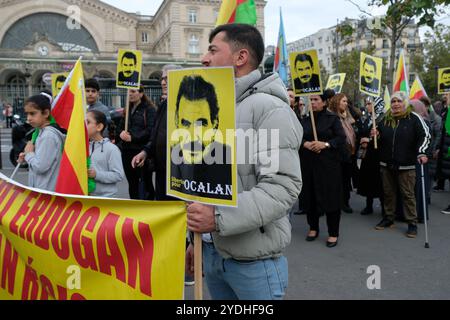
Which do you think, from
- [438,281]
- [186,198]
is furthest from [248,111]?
[438,281]

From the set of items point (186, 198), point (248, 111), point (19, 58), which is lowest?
point (186, 198)

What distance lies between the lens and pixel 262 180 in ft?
6.34

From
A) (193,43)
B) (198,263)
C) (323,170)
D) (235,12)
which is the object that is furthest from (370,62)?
(193,43)

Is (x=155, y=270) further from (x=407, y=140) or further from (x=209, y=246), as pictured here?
(x=407, y=140)

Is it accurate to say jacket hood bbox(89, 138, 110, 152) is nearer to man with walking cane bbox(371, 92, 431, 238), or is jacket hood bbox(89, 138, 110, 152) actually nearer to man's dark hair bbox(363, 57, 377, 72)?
man with walking cane bbox(371, 92, 431, 238)

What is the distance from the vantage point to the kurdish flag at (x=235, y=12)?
250cm

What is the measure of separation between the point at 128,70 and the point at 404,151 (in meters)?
4.06

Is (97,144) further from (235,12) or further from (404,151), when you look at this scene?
(404,151)

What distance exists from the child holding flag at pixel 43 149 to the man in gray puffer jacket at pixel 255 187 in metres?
2.29

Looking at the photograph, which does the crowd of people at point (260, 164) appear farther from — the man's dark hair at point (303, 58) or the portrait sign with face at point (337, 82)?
the portrait sign with face at point (337, 82)

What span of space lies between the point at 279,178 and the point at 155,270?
79 cm

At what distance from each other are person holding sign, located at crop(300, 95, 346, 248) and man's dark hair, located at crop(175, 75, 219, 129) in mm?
3562

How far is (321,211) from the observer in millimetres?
5277

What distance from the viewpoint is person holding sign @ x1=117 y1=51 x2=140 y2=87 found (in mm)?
6156
